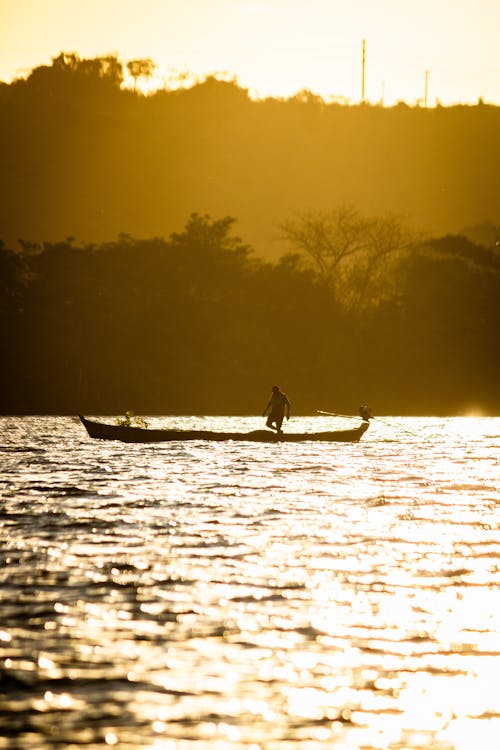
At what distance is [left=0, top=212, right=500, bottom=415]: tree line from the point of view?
85.9 meters

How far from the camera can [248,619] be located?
14688 millimetres

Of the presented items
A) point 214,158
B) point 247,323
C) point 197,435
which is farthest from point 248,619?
point 214,158

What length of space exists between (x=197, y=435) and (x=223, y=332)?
140 ft

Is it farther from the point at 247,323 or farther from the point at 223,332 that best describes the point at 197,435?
the point at 247,323

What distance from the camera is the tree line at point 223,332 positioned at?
8594 centimetres

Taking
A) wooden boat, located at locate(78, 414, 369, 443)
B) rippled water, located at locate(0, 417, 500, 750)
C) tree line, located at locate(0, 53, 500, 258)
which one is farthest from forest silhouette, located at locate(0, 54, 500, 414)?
rippled water, located at locate(0, 417, 500, 750)

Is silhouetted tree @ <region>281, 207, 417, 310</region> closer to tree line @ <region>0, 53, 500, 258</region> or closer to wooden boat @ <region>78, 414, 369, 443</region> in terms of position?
tree line @ <region>0, 53, 500, 258</region>

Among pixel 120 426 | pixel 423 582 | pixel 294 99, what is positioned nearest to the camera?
pixel 423 582

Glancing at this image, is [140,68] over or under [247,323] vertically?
over

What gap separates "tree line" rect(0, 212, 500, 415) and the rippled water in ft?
182

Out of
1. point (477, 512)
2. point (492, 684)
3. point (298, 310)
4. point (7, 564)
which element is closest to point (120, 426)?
point (477, 512)

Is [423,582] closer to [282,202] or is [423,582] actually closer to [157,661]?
[157,661]

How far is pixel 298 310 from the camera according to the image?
91.6 meters

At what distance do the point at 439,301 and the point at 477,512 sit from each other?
67.2m
